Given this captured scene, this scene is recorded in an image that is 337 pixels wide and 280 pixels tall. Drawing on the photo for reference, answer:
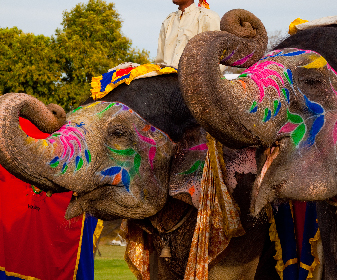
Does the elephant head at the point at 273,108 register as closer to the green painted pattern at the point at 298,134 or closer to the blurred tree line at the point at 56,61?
the green painted pattern at the point at 298,134

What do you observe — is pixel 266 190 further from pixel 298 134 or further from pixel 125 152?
pixel 125 152

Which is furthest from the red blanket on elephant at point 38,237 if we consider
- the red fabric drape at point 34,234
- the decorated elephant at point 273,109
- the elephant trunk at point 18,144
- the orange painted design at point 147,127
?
the decorated elephant at point 273,109

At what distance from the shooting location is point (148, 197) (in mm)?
2467

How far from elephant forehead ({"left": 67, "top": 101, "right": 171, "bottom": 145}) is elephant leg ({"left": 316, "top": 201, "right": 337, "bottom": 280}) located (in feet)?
2.87

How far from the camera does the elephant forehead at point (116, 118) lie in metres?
2.44

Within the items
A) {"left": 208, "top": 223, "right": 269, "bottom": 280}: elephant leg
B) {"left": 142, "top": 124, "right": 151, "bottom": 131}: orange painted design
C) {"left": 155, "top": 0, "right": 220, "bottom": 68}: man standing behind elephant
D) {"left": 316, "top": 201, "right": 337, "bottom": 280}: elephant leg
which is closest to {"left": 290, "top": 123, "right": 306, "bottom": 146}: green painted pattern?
{"left": 316, "top": 201, "right": 337, "bottom": 280}: elephant leg

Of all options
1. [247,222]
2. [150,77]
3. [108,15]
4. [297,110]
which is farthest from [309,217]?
[108,15]

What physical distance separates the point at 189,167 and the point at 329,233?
0.75 meters

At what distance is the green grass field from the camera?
6.45 m

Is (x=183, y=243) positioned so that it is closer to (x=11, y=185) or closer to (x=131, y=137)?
(x=131, y=137)

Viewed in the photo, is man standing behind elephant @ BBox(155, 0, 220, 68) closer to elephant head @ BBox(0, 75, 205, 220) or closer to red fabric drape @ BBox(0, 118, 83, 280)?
elephant head @ BBox(0, 75, 205, 220)

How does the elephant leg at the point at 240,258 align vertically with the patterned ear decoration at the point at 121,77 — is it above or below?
below

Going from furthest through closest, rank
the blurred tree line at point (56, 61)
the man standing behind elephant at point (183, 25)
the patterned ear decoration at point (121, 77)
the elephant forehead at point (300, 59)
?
1. the blurred tree line at point (56, 61)
2. the man standing behind elephant at point (183, 25)
3. the patterned ear decoration at point (121, 77)
4. the elephant forehead at point (300, 59)

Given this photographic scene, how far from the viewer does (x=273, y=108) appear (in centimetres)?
176
